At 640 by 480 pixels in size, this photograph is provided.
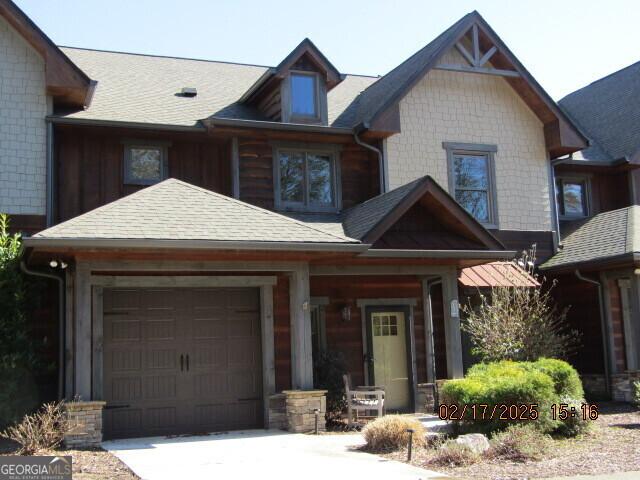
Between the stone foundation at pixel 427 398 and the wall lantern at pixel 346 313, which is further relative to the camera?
the wall lantern at pixel 346 313

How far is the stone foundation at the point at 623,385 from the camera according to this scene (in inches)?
655

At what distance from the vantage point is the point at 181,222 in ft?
41.2

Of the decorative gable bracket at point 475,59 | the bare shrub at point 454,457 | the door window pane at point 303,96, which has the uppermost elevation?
the decorative gable bracket at point 475,59

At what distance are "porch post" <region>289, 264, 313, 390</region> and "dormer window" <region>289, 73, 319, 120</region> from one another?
188 inches

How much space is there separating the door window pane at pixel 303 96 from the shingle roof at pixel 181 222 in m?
4.16

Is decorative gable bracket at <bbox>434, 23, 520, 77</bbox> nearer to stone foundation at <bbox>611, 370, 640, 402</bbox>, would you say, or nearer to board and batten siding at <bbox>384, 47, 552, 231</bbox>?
board and batten siding at <bbox>384, 47, 552, 231</bbox>

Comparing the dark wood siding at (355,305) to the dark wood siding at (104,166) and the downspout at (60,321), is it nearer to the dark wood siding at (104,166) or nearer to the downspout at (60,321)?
the dark wood siding at (104,166)

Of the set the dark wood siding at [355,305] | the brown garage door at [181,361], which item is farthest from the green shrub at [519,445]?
the dark wood siding at [355,305]

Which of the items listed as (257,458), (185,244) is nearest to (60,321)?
(185,244)

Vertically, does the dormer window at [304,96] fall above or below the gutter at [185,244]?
above

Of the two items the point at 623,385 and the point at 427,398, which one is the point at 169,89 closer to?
the point at 427,398

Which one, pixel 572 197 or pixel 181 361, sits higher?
pixel 572 197

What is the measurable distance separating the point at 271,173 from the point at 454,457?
28.3 feet

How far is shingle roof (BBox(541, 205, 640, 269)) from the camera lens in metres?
16.4
